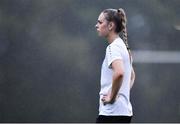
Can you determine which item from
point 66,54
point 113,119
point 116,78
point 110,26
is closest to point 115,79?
point 116,78

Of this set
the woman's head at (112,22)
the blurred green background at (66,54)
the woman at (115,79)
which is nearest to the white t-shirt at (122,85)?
the woman at (115,79)

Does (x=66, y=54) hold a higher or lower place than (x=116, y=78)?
higher

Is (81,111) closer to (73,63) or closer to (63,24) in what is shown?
(73,63)

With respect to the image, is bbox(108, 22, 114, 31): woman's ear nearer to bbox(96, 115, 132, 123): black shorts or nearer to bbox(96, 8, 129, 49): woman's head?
bbox(96, 8, 129, 49): woman's head

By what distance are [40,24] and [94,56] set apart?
0.60 metres

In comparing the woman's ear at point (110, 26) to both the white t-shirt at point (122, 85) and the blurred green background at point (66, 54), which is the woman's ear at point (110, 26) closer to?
the white t-shirt at point (122, 85)

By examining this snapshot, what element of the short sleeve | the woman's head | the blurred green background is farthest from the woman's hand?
the blurred green background

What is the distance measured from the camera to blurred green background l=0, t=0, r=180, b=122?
5.23 metres

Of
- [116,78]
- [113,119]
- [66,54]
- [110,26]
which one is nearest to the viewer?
[116,78]

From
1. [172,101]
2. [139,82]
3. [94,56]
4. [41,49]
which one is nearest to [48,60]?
[41,49]

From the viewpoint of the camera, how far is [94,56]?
5.29 meters

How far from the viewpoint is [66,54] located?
5281mm

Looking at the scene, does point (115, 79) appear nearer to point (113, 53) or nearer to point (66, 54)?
point (113, 53)

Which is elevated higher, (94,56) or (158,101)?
(94,56)
